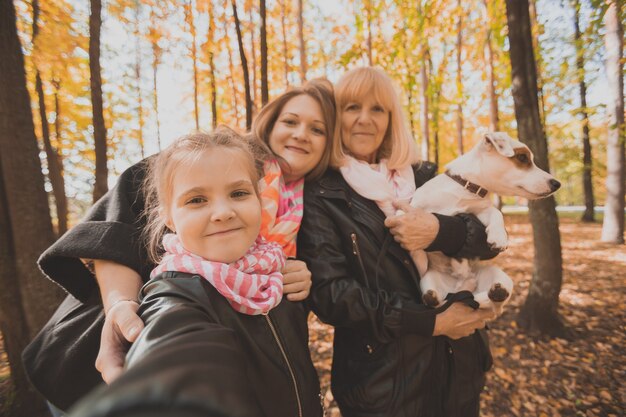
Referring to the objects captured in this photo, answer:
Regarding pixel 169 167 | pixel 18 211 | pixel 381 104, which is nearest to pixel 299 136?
pixel 381 104

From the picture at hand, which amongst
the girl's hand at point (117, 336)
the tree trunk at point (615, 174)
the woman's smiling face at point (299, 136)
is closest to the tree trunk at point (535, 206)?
the woman's smiling face at point (299, 136)

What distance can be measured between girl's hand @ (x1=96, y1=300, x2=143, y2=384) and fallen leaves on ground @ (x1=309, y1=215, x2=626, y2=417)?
2.71 metres

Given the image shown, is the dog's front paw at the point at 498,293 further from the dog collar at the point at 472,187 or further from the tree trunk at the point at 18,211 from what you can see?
the tree trunk at the point at 18,211

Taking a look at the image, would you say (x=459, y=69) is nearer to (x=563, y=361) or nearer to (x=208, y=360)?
(x=563, y=361)

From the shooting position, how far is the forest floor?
2863mm

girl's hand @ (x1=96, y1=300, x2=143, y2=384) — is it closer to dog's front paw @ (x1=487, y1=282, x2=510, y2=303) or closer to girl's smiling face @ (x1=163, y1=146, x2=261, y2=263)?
girl's smiling face @ (x1=163, y1=146, x2=261, y2=263)

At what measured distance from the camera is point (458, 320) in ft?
5.22

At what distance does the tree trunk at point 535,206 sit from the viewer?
332 centimetres

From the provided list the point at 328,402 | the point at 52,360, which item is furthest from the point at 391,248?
the point at 328,402

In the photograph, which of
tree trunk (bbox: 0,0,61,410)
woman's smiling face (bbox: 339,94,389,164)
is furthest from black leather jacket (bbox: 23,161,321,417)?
tree trunk (bbox: 0,0,61,410)

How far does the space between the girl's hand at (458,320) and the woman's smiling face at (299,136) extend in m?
1.19

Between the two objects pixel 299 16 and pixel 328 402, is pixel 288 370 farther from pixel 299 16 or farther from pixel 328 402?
pixel 299 16

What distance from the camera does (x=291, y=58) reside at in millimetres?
11688

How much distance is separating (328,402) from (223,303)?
112 inches
